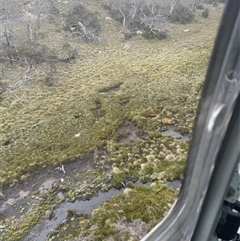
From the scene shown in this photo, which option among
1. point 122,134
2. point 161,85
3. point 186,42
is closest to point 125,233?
point 122,134

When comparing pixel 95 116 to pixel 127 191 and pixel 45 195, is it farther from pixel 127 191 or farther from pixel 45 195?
pixel 127 191

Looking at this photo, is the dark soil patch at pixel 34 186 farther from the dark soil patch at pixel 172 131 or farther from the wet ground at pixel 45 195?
the dark soil patch at pixel 172 131

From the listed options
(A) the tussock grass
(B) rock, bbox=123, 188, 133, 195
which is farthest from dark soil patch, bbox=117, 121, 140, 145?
(B) rock, bbox=123, 188, 133, 195

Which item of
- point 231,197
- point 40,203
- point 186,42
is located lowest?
point 40,203

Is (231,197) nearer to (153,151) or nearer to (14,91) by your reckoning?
(153,151)

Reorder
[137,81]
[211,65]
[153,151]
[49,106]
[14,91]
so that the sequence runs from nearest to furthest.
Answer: [211,65], [153,151], [49,106], [14,91], [137,81]

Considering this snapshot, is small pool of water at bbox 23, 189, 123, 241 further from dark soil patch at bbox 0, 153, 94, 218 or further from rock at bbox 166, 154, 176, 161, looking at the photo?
rock at bbox 166, 154, 176, 161

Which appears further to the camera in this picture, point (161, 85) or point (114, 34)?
point (114, 34)

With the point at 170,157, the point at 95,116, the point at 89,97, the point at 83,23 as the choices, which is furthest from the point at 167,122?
the point at 83,23
